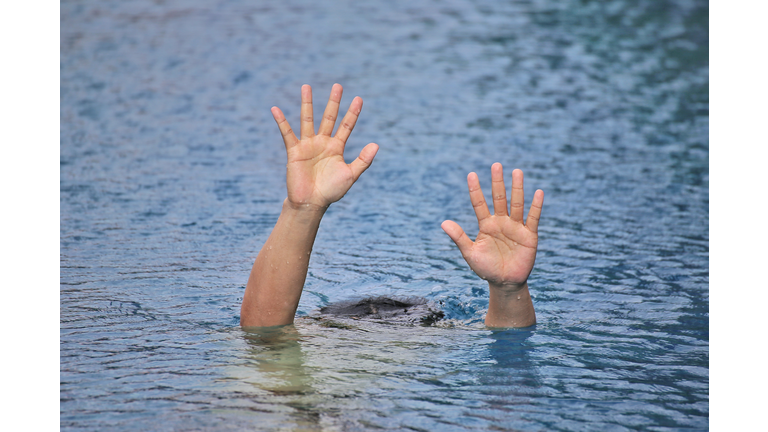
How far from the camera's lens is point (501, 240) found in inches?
170

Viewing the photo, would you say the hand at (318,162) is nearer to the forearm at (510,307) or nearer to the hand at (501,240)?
the hand at (501,240)

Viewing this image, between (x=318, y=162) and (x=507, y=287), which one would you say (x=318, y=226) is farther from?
(x=507, y=287)

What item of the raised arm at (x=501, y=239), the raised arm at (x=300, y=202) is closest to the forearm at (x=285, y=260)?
the raised arm at (x=300, y=202)

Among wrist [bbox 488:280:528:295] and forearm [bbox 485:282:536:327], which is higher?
wrist [bbox 488:280:528:295]

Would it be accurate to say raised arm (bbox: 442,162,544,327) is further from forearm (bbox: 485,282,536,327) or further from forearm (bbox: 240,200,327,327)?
forearm (bbox: 240,200,327,327)

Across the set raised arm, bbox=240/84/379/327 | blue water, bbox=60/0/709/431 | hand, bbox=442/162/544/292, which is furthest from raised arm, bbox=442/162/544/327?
raised arm, bbox=240/84/379/327

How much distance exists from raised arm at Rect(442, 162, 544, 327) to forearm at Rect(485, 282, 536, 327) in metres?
0.02

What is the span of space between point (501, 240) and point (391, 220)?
3.22 meters

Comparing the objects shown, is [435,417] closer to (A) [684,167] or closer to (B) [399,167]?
(B) [399,167]

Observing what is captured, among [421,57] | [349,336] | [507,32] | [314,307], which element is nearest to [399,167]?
[314,307]

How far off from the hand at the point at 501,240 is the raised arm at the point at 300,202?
675mm

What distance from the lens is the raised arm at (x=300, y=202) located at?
4117 millimetres

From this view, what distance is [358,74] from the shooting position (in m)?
12.9

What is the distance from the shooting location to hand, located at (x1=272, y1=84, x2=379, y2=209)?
13.5 feet
